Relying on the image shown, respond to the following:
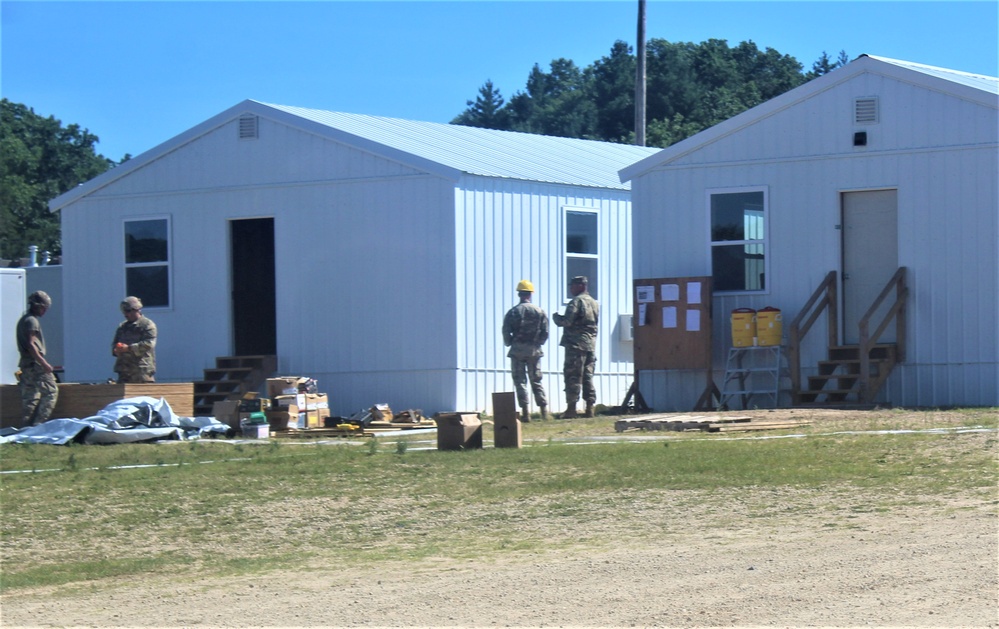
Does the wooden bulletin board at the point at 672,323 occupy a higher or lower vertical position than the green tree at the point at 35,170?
lower

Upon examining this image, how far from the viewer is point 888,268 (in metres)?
19.3

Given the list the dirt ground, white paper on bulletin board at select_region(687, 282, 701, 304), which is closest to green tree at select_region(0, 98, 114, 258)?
white paper on bulletin board at select_region(687, 282, 701, 304)

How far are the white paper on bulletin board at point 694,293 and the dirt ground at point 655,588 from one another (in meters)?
10.2

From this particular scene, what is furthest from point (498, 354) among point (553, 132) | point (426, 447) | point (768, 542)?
point (553, 132)

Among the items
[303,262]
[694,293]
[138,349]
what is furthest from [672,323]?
[138,349]

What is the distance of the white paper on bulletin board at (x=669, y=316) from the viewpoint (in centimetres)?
2047

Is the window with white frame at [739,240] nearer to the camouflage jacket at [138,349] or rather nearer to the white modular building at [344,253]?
the white modular building at [344,253]

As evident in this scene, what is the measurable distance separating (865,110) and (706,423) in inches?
220

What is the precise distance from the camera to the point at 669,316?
67.3 feet

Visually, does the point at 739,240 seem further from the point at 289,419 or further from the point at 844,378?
the point at 289,419

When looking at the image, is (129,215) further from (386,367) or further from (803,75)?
(803,75)

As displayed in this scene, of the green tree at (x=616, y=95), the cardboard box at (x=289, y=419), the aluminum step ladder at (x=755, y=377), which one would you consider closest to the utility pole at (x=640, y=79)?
the aluminum step ladder at (x=755, y=377)

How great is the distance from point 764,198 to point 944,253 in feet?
8.48

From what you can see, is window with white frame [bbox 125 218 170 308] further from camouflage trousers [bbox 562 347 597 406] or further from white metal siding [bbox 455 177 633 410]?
camouflage trousers [bbox 562 347 597 406]
